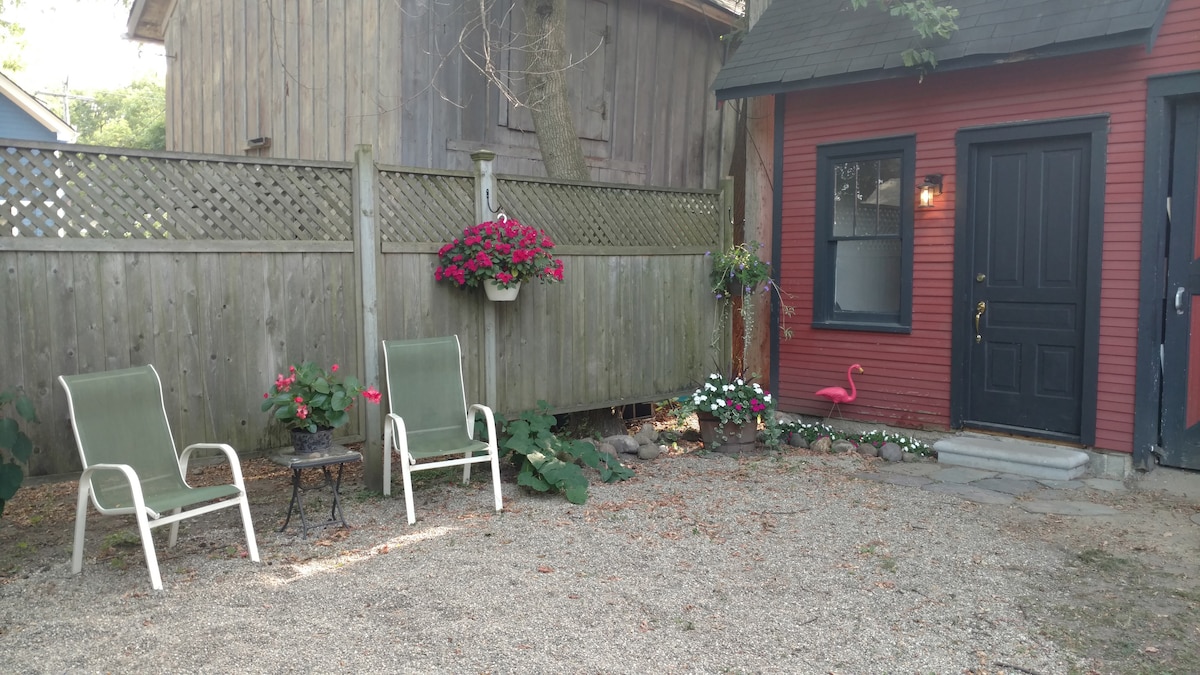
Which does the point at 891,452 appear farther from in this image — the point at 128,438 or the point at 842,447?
the point at 128,438

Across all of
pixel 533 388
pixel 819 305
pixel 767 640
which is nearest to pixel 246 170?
pixel 533 388

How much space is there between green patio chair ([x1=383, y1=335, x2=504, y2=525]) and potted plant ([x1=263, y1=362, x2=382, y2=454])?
42 cm

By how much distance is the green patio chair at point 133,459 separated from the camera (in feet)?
12.4

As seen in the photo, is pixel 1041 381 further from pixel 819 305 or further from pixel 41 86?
pixel 41 86

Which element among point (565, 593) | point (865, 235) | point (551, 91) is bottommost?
point (565, 593)

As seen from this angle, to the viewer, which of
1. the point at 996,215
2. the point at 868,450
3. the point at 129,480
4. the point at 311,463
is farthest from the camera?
the point at 868,450

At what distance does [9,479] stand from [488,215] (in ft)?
9.94

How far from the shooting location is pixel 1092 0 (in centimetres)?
576

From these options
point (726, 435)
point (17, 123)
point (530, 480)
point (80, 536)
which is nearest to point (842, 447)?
point (726, 435)

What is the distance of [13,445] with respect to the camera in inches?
154

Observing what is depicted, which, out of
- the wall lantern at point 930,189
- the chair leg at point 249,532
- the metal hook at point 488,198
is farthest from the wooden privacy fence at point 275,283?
the wall lantern at point 930,189

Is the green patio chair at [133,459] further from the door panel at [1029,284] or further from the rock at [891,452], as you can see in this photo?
the door panel at [1029,284]

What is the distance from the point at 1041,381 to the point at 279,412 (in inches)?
195

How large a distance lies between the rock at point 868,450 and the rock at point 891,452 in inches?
3.0
